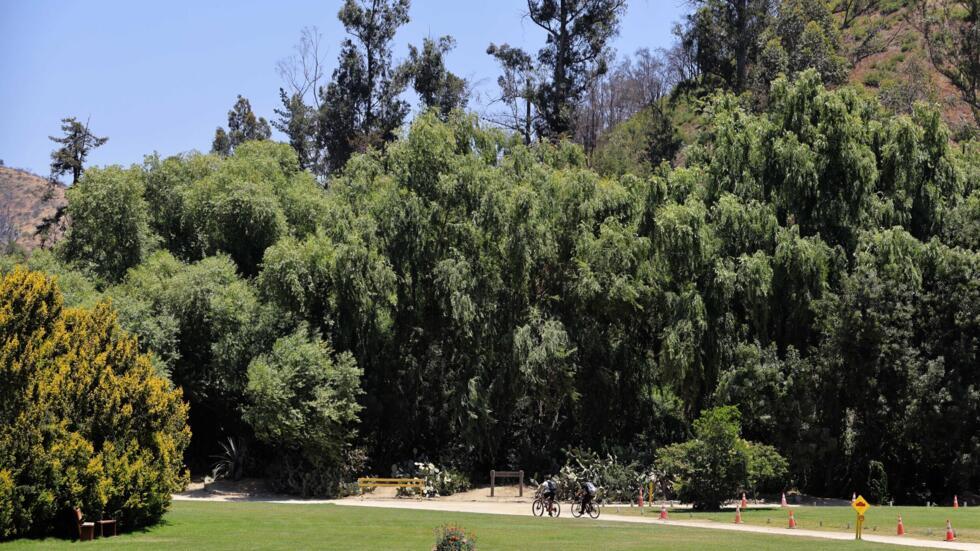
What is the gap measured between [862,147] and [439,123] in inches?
720

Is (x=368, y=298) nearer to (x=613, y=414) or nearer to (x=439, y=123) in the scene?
(x=439, y=123)

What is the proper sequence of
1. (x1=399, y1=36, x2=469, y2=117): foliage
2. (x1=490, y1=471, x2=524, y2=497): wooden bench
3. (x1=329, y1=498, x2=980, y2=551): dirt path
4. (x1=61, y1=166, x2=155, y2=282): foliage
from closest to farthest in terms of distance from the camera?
(x1=329, y1=498, x2=980, y2=551): dirt path → (x1=490, y1=471, x2=524, y2=497): wooden bench → (x1=61, y1=166, x2=155, y2=282): foliage → (x1=399, y1=36, x2=469, y2=117): foliage

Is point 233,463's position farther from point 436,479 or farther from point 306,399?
point 436,479

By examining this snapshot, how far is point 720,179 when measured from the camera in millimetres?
45812

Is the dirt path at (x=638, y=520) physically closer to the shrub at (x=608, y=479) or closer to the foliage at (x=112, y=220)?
the shrub at (x=608, y=479)

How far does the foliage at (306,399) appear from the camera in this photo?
41.8m

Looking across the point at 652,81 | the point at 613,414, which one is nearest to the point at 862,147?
the point at 613,414

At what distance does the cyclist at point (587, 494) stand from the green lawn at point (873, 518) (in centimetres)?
268

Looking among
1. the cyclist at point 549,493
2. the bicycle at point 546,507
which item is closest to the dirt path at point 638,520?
the bicycle at point 546,507

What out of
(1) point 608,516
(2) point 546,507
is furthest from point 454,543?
(1) point 608,516

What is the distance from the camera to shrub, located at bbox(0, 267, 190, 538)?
984 inches

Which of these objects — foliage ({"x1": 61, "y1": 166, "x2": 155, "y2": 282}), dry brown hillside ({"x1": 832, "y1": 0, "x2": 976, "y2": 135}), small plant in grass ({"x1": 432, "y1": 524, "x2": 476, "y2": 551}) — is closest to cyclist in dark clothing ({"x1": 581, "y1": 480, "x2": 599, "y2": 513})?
small plant in grass ({"x1": 432, "y1": 524, "x2": 476, "y2": 551})

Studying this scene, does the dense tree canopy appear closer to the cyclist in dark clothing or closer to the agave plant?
the agave plant

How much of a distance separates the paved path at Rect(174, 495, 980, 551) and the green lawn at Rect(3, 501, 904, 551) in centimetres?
118
